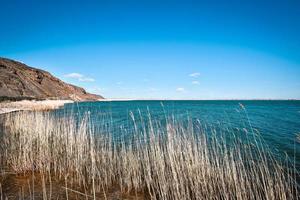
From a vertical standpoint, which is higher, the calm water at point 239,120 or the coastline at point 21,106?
the coastline at point 21,106

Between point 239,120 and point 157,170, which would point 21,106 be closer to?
point 239,120

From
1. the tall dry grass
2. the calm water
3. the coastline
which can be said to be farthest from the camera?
the coastline

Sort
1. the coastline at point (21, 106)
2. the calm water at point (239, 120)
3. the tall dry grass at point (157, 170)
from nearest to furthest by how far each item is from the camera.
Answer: the tall dry grass at point (157, 170) < the calm water at point (239, 120) < the coastline at point (21, 106)

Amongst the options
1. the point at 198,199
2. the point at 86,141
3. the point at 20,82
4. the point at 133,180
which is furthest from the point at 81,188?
the point at 20,82

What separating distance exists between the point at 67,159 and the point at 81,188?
1.46 m

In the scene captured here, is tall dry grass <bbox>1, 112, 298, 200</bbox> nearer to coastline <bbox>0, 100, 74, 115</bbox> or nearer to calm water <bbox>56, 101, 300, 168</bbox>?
calm water <bbox>56, 101, 300, 168</bbox>

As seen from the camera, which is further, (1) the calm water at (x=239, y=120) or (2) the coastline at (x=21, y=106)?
(2) the coastline at (x=21, y=106)

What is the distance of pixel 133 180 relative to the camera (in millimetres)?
5691

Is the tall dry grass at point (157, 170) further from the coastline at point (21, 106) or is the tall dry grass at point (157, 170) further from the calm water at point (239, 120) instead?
the coastline at point (21, 106)

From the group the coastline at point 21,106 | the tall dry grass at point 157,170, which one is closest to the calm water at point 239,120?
the tall dry grass at point 157,170

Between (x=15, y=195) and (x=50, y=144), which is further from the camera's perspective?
(x=50, y=144)

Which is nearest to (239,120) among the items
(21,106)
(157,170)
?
(157,170)

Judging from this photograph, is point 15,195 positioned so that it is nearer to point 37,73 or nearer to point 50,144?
point 50,144

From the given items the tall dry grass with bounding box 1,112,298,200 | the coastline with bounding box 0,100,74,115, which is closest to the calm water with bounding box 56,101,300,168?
the tall dry grass with bounding box 1,112,298,200
